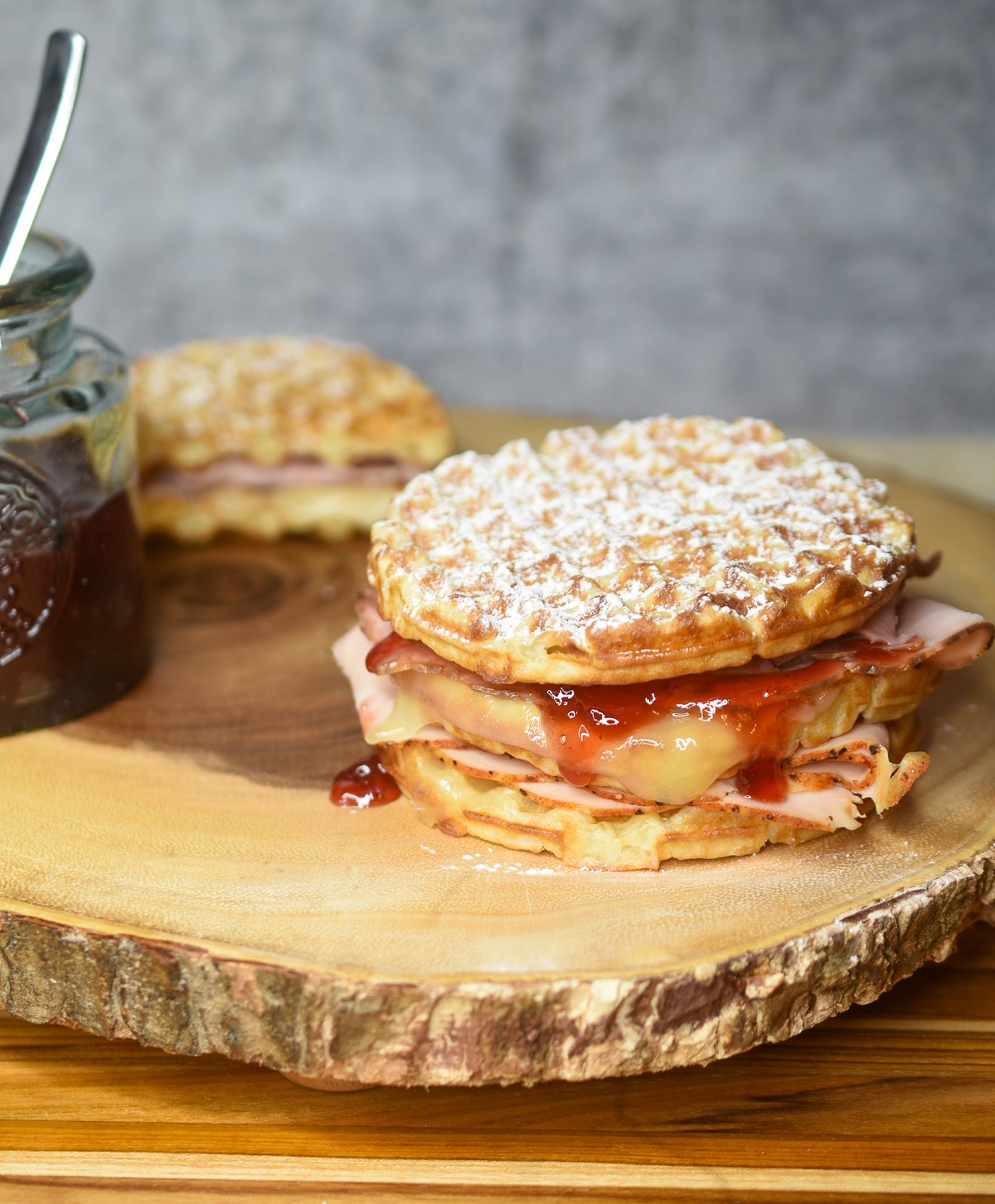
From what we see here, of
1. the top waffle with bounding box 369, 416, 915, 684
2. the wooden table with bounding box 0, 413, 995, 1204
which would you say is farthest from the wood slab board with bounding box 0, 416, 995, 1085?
the top waffle with bounding box 369, 416, 915, 684

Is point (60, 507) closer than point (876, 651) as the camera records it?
No

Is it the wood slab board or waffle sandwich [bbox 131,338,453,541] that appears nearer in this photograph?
the wood slab board

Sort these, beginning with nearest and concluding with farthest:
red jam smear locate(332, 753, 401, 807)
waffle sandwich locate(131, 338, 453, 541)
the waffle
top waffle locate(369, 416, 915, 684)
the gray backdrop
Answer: top waffle locate(369, 416, 915, 684) → the waffle → red jam smear locate(332, 753, 401, 807) → waffle sandwich locate(131, 338, 453, 541) → the gray backdrop

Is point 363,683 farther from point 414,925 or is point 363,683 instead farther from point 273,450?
point 273,450

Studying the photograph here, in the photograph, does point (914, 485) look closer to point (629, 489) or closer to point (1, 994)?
point (629, 489)

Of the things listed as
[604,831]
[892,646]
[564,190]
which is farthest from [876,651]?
[564,190]

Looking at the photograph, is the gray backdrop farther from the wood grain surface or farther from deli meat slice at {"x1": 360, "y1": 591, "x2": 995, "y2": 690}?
the wood grain surface

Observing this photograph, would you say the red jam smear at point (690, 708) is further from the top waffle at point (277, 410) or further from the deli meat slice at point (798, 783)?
the top waffle at point (277, 410)
